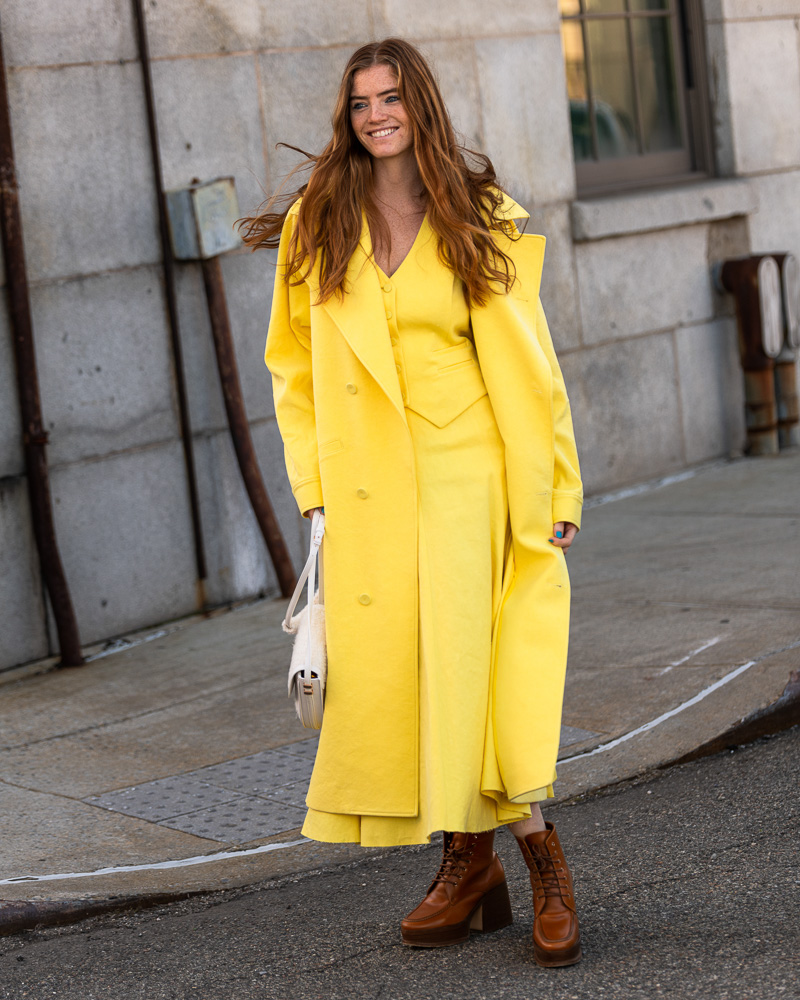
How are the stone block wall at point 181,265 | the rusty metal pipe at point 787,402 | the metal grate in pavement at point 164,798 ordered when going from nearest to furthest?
the metal grate in pavement at point 164,798 < the stone block wall at point 181,265 < the rusty metal pipe at point 787,402

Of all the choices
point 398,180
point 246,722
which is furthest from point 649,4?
point 398,180

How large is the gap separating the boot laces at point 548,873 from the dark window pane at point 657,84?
6.79 m

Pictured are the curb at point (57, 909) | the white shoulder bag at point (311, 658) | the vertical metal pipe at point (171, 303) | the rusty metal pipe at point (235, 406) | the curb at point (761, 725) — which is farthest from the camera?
the rusty metal pipe at point (235, 406)

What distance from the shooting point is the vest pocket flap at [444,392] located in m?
3.26

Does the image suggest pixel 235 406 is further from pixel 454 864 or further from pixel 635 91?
pixel 635 91

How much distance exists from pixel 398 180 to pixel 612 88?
20.0 ft

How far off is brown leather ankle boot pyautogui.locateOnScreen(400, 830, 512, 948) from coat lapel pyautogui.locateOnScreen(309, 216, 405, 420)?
3.38 feet

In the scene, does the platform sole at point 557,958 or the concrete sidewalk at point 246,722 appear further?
the concrete sidewalk at point 246,722

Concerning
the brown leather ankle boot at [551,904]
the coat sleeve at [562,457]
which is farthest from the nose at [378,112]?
the brown leather ankle boot at [551,904]

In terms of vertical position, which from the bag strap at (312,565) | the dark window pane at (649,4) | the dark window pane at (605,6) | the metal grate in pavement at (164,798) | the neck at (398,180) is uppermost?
the dark window pane at (649,4)

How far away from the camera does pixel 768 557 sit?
6.75 meters

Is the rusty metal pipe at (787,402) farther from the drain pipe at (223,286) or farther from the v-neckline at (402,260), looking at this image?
the v-neckline at (402,260)

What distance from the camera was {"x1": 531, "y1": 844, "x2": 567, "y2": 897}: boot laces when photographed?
3248 mm

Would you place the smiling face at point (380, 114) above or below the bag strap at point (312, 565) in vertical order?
above
